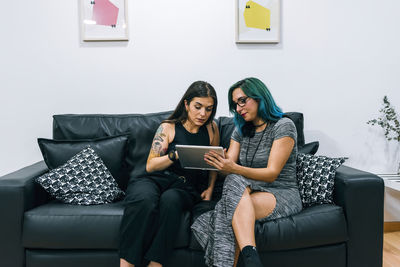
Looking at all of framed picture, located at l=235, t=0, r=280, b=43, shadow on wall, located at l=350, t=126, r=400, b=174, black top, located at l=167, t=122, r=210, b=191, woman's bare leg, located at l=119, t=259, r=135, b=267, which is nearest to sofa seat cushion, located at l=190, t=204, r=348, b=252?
woman's bare leg, located at l=119, t=259, r=135, b=267

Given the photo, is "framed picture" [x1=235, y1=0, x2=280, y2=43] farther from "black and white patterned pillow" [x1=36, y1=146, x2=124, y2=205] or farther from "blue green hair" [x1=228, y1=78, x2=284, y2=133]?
"black and white patterned pillow" [x1=36, y1=146, x2=124, y2=205]

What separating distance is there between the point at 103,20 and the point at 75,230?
1.54 m

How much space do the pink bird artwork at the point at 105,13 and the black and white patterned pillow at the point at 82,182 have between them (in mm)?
1039

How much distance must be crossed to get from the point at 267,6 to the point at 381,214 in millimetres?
1624

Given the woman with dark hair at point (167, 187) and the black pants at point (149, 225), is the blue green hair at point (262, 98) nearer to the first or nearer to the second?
the woman with dark hair at point (167, 187)

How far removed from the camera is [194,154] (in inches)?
63.7

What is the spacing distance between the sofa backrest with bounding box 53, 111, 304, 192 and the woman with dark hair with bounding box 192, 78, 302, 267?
34 centimetres

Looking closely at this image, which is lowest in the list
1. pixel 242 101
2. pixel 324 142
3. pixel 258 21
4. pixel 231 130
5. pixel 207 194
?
pixel 207 194

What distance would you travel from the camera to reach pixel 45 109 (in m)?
2.40

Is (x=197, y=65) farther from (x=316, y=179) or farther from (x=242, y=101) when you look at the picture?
(x=316, y=179)

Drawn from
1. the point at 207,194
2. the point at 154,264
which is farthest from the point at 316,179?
the point at 154,264

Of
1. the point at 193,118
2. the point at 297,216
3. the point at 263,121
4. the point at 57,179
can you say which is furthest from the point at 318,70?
the point at 57,179

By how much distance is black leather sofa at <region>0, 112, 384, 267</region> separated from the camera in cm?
157

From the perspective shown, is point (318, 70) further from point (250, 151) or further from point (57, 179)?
point (57, 179)
